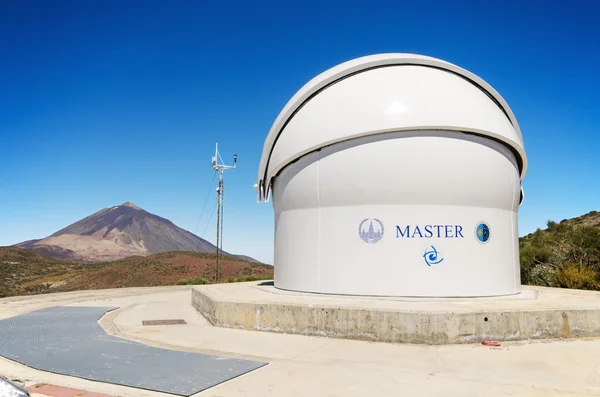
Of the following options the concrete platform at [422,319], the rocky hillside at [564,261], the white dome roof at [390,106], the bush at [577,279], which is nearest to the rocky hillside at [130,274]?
the rocky hillside at [564,261]

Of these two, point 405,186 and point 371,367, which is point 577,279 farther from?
point 371,367

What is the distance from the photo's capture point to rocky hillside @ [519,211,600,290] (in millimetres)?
15367

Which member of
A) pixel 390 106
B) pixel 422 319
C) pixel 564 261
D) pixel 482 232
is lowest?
pixel 422 319

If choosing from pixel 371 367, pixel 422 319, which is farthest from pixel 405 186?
pixel 371 367

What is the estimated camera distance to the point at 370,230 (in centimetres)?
1068

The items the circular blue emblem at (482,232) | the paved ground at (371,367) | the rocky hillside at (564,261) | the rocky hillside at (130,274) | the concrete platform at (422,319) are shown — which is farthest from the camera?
the rocky hillside at (130,274)

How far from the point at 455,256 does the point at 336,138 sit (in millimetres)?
4139

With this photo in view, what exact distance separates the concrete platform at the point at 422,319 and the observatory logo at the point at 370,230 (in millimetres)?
1583

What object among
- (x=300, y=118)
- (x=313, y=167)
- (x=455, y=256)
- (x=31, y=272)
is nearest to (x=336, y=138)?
(x=313, y=167)

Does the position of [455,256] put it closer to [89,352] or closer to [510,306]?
[510,306]

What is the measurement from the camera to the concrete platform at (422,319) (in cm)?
807

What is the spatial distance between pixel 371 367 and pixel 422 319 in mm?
1989

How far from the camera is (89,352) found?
724 cm

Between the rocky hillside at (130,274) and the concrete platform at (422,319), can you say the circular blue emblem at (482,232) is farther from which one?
the rocky hillside at (130,274)
